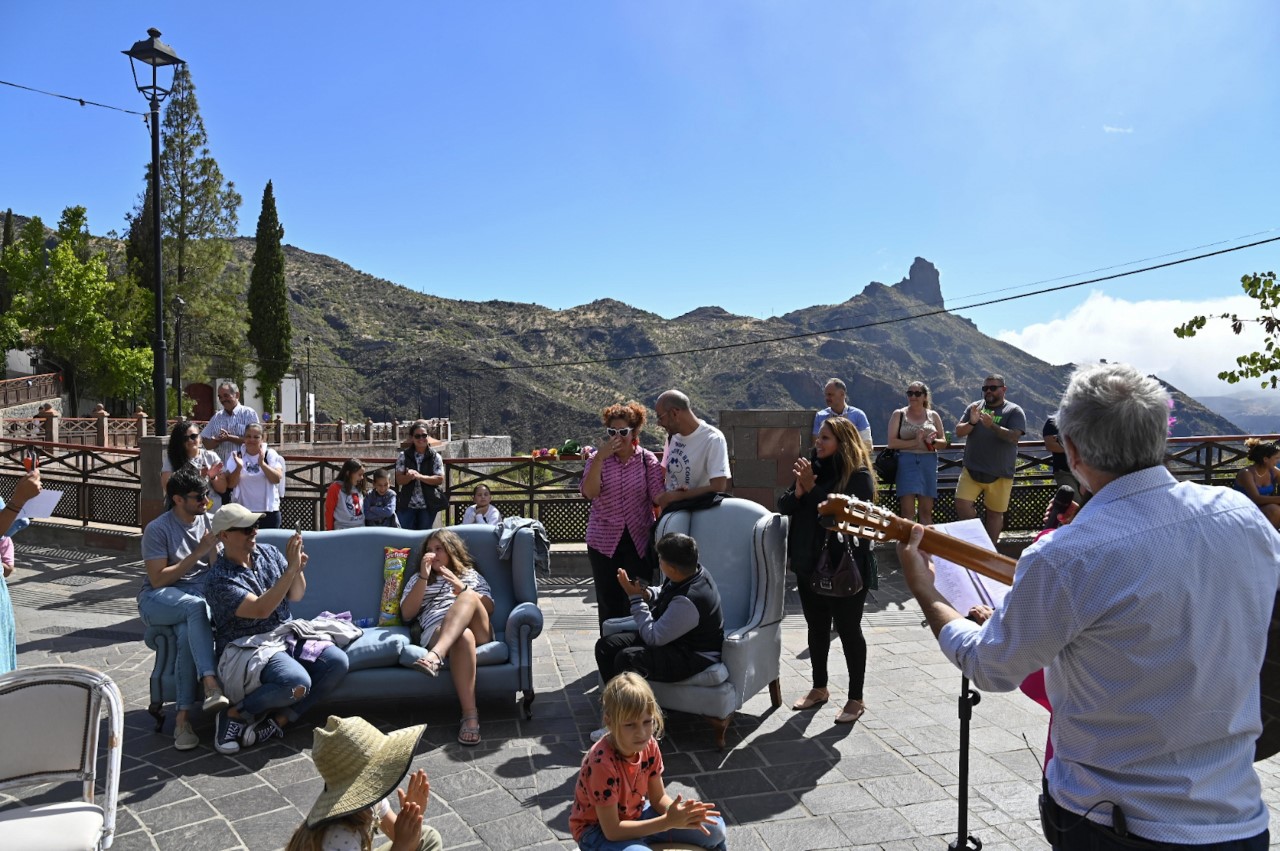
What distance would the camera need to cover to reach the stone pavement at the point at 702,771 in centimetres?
333

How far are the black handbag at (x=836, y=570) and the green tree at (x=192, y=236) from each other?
37.3 metres

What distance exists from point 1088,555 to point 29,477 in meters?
3.87

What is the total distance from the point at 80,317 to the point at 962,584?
123ft

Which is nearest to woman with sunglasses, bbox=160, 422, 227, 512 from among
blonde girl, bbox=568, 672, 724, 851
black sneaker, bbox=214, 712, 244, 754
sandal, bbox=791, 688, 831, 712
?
black sneaker, bbox=214, 712, 244, 754

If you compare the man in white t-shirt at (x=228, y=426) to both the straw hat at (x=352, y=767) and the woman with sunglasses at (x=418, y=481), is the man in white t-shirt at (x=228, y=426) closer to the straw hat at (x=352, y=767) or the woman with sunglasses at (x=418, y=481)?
the woman with sunglasses at (x=418, y=481)

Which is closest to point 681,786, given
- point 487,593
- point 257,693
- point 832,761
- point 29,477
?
point 832,761

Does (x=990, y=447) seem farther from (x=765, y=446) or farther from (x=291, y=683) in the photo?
(x=291, y=683)

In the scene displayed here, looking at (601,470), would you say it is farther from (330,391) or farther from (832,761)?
(330,391)

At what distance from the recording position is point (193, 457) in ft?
21.1

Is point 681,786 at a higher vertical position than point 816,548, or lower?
lower

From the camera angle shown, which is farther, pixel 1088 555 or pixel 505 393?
pixel 505 393

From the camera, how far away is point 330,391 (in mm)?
70312

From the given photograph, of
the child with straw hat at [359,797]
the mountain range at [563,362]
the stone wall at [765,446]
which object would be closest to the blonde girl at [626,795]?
the child with straw hat at [359,797]

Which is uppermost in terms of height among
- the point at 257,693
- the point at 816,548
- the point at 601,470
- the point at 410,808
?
the point at 601,470
